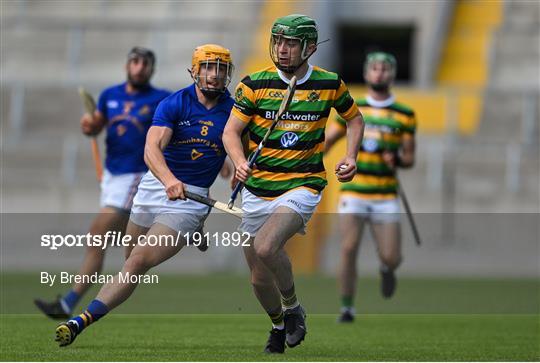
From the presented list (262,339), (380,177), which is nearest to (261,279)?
(262,339)

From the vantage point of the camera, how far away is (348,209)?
13.1 metres

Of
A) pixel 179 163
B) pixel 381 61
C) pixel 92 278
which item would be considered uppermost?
pixel 381 61

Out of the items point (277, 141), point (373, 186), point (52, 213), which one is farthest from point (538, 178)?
point (277, 141)

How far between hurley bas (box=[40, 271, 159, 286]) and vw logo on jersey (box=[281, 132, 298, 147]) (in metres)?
1.28

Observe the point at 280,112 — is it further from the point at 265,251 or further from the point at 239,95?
the point at 265,251

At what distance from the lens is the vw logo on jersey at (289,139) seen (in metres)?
9.03

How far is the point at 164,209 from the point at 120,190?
2.56 meters

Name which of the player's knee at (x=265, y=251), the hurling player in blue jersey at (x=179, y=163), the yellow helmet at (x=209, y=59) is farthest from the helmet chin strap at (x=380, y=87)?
the player's knee at (x=265, y=251)

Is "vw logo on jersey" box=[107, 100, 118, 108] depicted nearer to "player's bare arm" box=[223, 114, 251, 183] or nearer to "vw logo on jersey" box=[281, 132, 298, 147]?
"player's bare arm" box=[223, 114, 251, 183]

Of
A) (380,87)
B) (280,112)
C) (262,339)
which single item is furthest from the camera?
(380,87)

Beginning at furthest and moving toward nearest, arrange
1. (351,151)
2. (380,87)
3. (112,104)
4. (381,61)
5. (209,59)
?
(380,87), (381,61), (112,104), (209,59), (351,151)

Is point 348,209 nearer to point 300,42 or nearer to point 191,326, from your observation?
point 191,326

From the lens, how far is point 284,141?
29.7ft

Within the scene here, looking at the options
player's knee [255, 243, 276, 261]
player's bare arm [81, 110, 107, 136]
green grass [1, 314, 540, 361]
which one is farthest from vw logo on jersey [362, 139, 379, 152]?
player's knee [255, 243, 276, 261]
